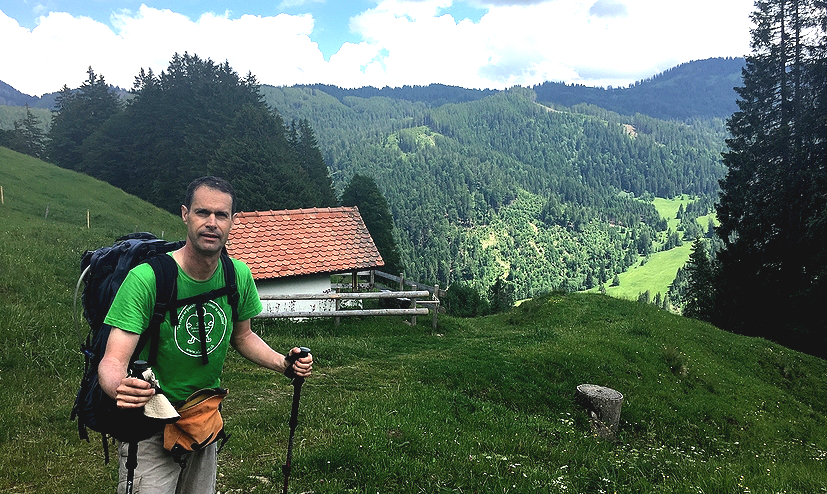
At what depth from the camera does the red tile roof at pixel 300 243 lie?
1914 centimetres

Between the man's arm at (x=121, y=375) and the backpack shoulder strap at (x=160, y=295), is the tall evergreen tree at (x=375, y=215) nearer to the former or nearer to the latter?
the backpack shoulder strap at (x=160, y=295)

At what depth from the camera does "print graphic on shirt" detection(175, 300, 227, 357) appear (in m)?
3.18

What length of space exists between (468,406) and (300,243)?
42.1 ft

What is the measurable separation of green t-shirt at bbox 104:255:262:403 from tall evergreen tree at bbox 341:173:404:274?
52.9m

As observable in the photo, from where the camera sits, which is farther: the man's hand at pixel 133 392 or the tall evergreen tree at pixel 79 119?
the tall evergreen tree at pixel 79 119

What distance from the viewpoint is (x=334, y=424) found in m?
7.36

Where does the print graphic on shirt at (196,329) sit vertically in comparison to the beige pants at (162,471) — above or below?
above

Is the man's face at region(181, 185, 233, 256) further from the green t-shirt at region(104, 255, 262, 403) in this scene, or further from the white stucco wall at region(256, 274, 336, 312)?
the white stucco wall at region(256, 274, 336, 312)

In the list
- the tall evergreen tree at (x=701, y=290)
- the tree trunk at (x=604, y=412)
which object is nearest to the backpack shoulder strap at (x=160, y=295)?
the tree trunk at (x=604, y=412)

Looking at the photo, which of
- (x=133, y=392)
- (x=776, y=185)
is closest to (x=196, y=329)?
(x=133, y=392)

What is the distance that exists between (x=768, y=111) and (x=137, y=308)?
40.7 meters

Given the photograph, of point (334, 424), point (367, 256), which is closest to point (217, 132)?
point (367, 256)

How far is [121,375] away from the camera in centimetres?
281

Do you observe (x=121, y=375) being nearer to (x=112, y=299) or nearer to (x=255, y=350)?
(x=112, y=299)
